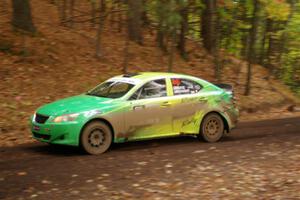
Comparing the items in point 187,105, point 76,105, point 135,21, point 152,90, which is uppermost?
point 135,21

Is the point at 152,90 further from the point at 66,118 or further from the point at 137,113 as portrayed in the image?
the point at 66,118

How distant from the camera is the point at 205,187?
7270 millimetres

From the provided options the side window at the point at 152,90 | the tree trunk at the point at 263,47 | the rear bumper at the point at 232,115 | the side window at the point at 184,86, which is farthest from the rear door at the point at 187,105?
the tree trunk at the point at 263,47

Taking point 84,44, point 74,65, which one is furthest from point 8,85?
point 84,44

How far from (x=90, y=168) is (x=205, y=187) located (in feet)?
7.48

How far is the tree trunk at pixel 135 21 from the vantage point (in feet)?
64.1

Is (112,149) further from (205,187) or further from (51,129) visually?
(205,187)

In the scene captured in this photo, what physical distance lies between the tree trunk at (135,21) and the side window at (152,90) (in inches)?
336

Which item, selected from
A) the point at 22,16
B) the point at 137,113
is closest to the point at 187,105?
the point at 137,113

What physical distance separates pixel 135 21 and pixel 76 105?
11.7 m

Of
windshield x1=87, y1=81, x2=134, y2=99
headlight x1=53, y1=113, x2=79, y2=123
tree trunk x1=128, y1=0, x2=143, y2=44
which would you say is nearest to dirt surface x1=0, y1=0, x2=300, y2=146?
tree trunk x1=128, y1=0, x2=143, y2=44

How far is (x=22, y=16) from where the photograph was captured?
18125mm

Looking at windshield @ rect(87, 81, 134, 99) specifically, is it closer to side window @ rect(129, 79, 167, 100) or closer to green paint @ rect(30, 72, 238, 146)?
green paint @ rect(30, 72, 238, 146)

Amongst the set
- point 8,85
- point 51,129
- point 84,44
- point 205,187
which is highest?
point 84,44
